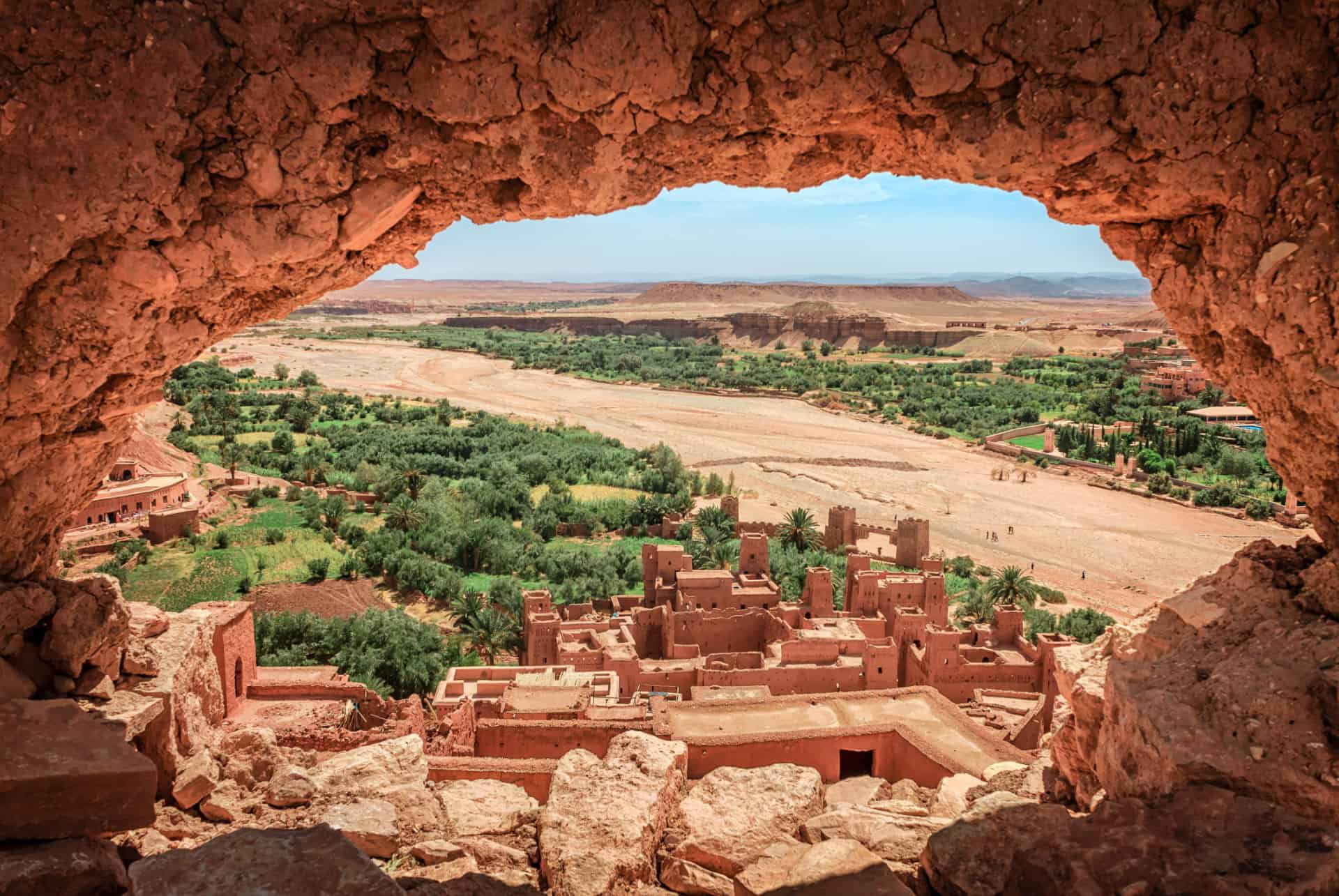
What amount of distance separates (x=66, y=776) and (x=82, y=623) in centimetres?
78

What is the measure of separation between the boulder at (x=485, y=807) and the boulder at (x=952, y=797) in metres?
2.15

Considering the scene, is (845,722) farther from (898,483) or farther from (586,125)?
Answer: (898,483)

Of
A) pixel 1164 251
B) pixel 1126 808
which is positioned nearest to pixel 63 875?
pixel 1126 808

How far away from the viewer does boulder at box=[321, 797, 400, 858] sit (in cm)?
415

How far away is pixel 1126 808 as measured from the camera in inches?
135

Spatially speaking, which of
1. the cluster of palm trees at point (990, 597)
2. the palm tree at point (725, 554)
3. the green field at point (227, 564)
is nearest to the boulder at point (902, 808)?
the cluster of palm trees at point (990, 597)

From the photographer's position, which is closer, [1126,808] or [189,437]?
[1126,808]

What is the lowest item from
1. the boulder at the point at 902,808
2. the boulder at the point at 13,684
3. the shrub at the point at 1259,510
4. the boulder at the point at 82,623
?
the shrub at the point at 1259,510

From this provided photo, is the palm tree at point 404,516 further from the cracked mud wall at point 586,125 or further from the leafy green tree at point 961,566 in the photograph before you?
the cracked mud wall at point 586,125

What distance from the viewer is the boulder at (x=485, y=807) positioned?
4574 millimetres

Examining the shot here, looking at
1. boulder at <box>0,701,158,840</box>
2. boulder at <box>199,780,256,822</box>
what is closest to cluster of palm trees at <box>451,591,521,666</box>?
boulder at <box>199,780,256,822</box>

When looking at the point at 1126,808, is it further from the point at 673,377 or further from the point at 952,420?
the point at 673,377

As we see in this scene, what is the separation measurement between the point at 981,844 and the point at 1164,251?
2.45 m

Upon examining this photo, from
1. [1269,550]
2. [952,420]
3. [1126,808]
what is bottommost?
[952,420]
